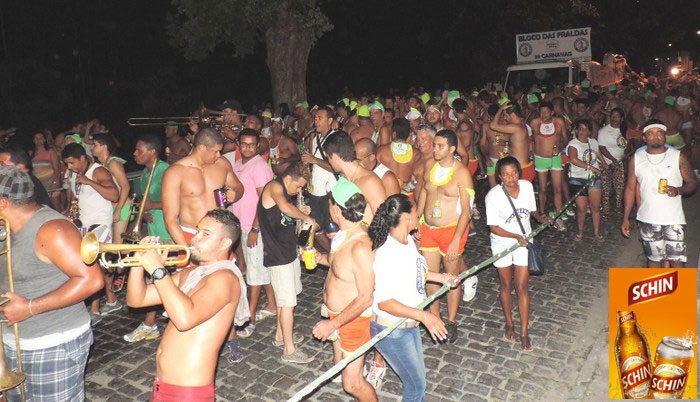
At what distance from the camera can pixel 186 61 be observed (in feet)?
59.9

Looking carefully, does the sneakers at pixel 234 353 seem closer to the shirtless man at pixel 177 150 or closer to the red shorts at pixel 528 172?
the shirtless man at pixel 177 150

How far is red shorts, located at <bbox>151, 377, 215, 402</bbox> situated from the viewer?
309cm

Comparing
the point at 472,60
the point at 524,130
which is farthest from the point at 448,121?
the point at 472,60

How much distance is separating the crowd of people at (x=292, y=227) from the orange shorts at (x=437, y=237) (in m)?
0.02

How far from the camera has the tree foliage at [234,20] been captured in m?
15.1

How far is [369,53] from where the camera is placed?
25.9 m

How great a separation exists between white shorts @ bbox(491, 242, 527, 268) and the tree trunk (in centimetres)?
1217

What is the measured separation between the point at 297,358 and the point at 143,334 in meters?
1.83

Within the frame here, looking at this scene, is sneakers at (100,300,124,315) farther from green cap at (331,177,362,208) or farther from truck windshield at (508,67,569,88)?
truck windshield at (508,67,569,88)

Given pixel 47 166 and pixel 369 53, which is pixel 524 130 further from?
pixel 369 53

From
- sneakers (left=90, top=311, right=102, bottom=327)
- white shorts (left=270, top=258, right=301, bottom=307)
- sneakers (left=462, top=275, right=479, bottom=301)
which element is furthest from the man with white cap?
sneakers (left=90, top=311, right=102, bottom=327)

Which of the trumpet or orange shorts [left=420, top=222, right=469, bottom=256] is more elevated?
the trumpet

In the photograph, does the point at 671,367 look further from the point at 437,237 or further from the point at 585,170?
the point at 585,170

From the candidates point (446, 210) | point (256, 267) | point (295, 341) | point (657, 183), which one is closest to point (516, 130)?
point (657, 183)
